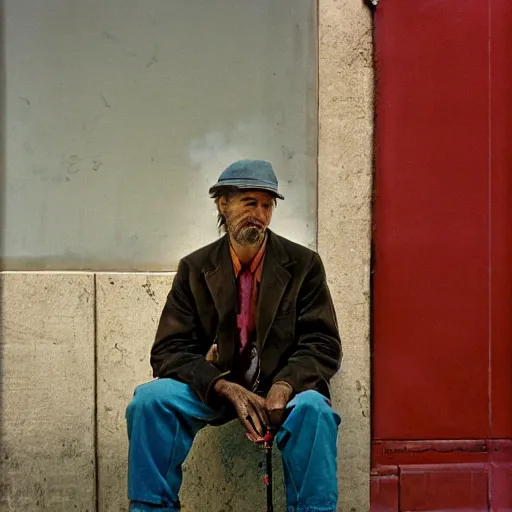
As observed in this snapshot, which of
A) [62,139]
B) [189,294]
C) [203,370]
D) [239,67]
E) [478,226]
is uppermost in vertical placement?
[239,67]

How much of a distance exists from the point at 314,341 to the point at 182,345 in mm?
588

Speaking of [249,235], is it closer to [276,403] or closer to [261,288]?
[261,288]

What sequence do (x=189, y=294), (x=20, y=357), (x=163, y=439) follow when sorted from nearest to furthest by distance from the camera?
1. (x=163, y=439)
2. (x=189, y=294)
3. (x=20, y=357)

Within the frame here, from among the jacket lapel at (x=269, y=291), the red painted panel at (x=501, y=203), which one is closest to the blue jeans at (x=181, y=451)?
the jacket lapel at (x=269, y=291)

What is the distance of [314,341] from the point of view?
3.83 meters

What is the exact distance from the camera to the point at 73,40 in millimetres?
4328

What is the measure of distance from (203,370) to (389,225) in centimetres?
134

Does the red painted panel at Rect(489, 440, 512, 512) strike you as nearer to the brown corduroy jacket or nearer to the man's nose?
the brown corduroy jacket

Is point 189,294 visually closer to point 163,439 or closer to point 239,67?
point 163,439

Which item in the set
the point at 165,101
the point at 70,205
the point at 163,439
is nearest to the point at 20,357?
the point at 70,205

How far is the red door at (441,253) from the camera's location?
4.39 metres

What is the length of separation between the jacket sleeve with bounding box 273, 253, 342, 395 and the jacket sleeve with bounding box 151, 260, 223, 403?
1.04ft

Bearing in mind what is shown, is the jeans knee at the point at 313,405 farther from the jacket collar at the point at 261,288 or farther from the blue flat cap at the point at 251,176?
the blue flat cap at the point at 251,176

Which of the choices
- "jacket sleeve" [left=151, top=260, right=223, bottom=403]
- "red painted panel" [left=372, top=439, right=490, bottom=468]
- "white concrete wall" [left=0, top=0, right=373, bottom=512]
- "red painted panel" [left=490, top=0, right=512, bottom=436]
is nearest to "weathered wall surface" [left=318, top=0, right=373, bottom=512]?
"white concrete wall" [left=0, top=0, right=373, bottom=512]
